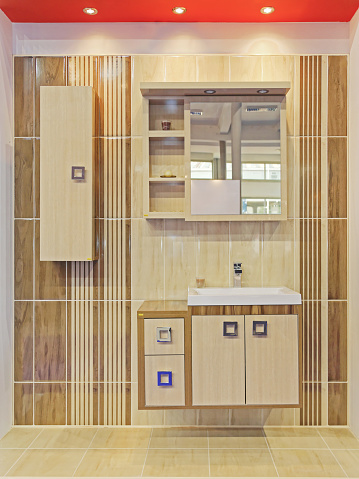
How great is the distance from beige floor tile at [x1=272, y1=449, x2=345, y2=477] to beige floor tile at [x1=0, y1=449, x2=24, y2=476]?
1.56 meters

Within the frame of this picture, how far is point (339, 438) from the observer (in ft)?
9.45

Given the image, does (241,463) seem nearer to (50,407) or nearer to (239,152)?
(50,407)

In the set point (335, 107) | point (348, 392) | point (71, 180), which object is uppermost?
point (335, 107)

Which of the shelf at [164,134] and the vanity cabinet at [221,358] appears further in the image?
the shelf at [164,134]

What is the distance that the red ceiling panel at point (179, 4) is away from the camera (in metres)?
2.78

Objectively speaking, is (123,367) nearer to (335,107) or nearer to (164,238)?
(164,238)

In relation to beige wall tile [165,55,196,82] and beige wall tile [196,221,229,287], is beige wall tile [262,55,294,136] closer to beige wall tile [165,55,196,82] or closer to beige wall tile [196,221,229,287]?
beige wall tile [165,55,196,82]

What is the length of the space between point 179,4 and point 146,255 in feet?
5.49

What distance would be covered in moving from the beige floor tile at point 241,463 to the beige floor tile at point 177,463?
6 centimetres

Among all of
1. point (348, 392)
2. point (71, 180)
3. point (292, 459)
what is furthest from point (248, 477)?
point (71, 180)

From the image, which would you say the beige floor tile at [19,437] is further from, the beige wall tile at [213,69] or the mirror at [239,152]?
the beige wall tile at [213,69]

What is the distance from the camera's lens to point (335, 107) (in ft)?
10.1

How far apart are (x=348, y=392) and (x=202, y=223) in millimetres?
1581

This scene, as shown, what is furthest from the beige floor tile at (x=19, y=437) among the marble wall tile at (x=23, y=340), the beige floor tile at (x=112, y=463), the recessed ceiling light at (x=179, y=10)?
the recessed ceiling light at (x=179, y=10)
